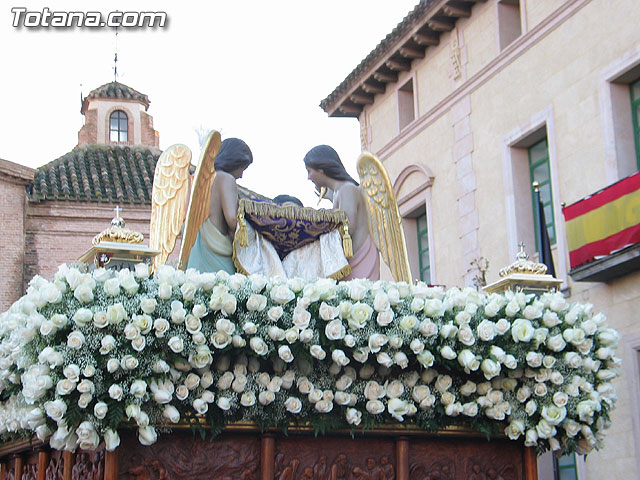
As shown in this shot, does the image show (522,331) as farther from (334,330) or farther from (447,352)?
(334,330)

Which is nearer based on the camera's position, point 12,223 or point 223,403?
point 223,403

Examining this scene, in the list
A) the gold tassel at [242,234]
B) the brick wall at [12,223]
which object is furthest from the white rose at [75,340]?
the brick wall at [12,223]

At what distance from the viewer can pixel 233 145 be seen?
826cm

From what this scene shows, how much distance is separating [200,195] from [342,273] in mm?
1205

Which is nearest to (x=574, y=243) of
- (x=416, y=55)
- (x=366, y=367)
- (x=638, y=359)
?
(x=638, y=359)

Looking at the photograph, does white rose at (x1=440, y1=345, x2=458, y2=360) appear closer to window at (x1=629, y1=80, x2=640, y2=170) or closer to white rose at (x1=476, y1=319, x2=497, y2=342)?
white rose at (x1=476, y1=319, x2=497, y2=342)

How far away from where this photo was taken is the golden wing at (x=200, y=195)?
773 cm

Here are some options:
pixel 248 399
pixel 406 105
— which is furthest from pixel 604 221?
pixel 248 399

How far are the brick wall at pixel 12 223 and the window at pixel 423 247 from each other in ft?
33.1

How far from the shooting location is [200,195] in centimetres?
787

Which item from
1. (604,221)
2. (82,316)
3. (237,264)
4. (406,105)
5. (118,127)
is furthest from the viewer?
(118,127)

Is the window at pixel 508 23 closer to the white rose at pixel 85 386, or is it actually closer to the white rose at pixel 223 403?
the white rose at pixel 223 403

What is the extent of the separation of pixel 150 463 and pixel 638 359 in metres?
10.3

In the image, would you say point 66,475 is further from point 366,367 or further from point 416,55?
point 416,55
